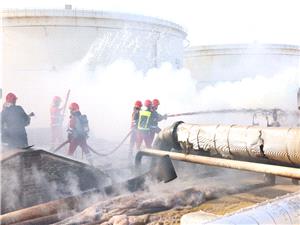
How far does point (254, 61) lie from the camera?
69.7ft

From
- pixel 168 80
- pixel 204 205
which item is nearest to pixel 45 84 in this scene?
pixel 168 80

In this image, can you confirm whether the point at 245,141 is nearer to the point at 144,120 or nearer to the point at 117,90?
the point at 144,120

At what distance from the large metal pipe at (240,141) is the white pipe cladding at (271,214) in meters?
1.53

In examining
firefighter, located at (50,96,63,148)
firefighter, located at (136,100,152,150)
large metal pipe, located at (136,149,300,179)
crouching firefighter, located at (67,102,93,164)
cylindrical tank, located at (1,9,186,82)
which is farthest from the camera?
cylindrical tank, located at (1,9,186,82)

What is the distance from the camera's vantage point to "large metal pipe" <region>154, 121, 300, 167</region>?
13.5 ft

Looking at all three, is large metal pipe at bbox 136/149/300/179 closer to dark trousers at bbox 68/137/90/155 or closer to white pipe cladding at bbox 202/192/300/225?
white pipe cladding at bbox 202/192/300/225

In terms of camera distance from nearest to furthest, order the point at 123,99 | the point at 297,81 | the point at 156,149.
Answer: the point at 156,149 < the point at 123,99 < the point at 297,81

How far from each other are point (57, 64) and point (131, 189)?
10156 mm

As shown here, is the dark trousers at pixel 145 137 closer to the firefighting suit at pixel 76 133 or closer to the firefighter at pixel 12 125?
the firefighting suit at pixel 76 133

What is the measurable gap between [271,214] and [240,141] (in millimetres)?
2273

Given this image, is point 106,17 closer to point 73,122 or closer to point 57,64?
point 57,64

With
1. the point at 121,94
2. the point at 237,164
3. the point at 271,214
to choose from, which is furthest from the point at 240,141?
the point at 121,94

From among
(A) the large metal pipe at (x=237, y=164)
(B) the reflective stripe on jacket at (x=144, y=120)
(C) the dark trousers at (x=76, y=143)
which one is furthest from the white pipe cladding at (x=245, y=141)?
(C) the dark trousers at (x=76, y=143)

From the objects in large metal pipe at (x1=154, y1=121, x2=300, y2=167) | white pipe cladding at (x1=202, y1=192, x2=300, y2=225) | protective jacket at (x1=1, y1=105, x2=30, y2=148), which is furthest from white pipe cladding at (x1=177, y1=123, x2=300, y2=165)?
protective jacket at (x1=1, y1=105, x2=30, y2=148)
